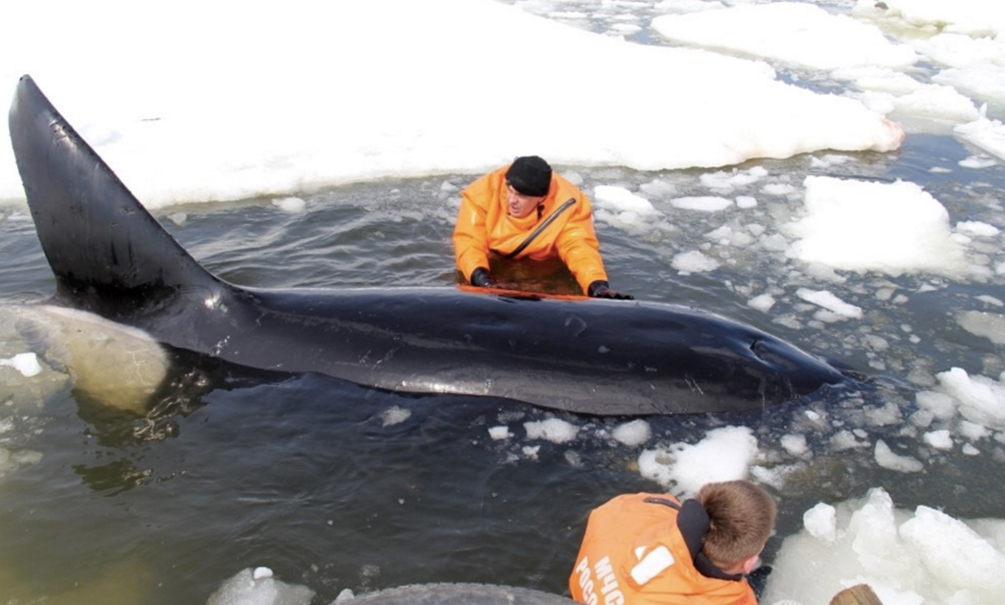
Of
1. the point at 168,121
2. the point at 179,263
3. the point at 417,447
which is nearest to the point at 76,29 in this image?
the point at 168,121

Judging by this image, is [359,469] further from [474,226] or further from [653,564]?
[474,226]

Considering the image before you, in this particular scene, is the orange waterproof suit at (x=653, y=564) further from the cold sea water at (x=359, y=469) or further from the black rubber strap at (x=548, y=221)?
the black rubber strap at (x=548, y=221)

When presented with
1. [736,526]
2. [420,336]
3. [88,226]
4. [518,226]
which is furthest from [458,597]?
[518,226]

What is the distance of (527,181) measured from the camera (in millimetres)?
6660

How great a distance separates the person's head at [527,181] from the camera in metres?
6.61

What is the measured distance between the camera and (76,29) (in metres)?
11.7

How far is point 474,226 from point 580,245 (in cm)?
89

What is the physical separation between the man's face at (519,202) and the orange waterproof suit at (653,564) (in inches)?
144

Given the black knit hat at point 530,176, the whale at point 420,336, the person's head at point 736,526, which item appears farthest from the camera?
the black knit hat at point 530,176

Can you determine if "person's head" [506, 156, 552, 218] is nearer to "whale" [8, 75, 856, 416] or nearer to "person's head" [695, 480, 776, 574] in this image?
"whale" [8, 75, 856, 416]

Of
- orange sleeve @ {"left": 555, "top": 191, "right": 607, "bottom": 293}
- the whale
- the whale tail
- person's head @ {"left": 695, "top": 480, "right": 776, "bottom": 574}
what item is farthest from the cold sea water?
orange sleeve @ {"left": 555, "top": 191, "right": 607, "bottom": 293}

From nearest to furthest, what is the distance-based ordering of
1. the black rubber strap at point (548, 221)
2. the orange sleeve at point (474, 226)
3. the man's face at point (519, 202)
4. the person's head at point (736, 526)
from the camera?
the person's head at point (736, 526) < the man's face at point (519, 202) < the orange sleeve at point (474, 226) < the black rubber strap at point (548, 221)

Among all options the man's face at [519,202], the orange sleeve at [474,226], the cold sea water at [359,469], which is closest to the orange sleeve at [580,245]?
the man's face at [519,202]

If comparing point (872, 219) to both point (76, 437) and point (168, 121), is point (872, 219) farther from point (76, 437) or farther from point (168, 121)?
point (168, 121)
